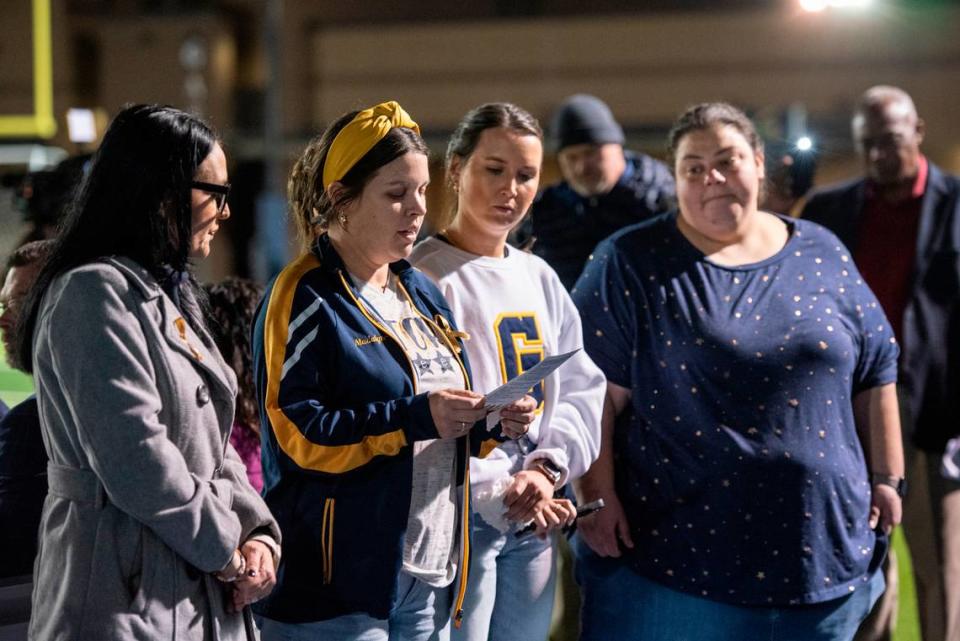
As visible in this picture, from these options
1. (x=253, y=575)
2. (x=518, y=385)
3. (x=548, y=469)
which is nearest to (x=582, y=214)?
(x=548, y=469)

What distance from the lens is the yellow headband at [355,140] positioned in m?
2.18

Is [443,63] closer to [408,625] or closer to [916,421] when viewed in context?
[916,421]

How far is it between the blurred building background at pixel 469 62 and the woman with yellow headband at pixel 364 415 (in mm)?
13399

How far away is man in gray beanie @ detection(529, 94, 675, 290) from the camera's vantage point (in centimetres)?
363

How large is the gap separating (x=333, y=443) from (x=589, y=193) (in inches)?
75.0

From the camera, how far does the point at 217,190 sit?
1917 millimetres

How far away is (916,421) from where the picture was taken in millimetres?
3682

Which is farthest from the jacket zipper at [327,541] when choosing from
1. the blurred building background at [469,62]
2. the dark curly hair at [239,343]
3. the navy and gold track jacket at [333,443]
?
the blurred building background at [469,62]

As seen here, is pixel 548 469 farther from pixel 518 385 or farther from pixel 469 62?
pixel 469 62

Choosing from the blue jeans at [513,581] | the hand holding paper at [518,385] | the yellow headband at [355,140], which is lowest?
the blue jeans at [513,581]

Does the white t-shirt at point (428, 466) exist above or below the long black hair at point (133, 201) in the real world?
below

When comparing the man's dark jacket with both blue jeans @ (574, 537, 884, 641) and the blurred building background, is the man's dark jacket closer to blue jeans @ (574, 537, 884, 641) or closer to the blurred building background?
blue jeans @ (574, 537, 884, 641)

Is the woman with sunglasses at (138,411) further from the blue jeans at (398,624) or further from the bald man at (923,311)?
the bald man at (923,311)

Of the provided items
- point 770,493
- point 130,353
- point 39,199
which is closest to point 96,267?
point 130,353
